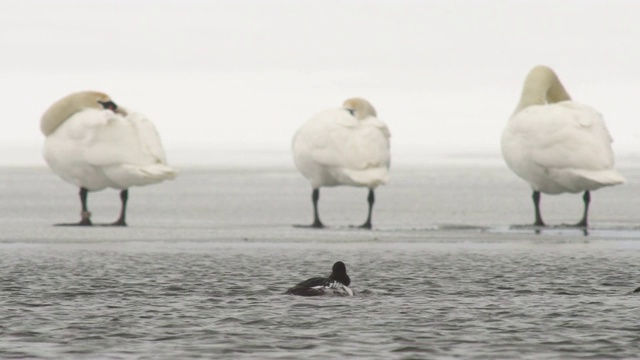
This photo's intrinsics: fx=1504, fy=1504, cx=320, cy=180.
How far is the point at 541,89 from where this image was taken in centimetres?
3128

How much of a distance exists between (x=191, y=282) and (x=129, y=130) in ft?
33.3

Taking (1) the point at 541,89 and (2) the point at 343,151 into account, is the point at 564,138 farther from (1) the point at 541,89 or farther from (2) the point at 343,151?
(2) the point at 343,151

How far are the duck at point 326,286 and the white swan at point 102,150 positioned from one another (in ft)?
37.1

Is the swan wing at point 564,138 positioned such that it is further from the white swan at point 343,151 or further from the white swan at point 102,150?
the white swan at point 102,150

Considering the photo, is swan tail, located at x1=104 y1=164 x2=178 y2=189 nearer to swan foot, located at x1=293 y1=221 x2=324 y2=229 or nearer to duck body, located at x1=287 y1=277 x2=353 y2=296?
swan foot, located at x1=293 y1=221 x2=324 y2=229

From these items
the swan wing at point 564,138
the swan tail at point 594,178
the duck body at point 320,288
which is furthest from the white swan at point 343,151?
the duck body at point 320,288

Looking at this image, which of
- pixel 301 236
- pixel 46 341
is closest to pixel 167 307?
pixel 46 341

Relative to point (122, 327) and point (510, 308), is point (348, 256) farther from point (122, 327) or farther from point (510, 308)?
point (122, 327)

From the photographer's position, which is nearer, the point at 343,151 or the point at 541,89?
the point at 343,151

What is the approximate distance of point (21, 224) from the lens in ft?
91.0

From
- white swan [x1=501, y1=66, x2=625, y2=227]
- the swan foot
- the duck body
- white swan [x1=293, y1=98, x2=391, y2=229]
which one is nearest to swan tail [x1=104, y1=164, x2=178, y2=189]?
the swan foot

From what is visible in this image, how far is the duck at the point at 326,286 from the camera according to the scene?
16125 millimetres

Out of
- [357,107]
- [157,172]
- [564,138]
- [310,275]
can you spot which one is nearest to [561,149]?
[564,138]

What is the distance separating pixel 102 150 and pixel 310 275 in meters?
9.16
